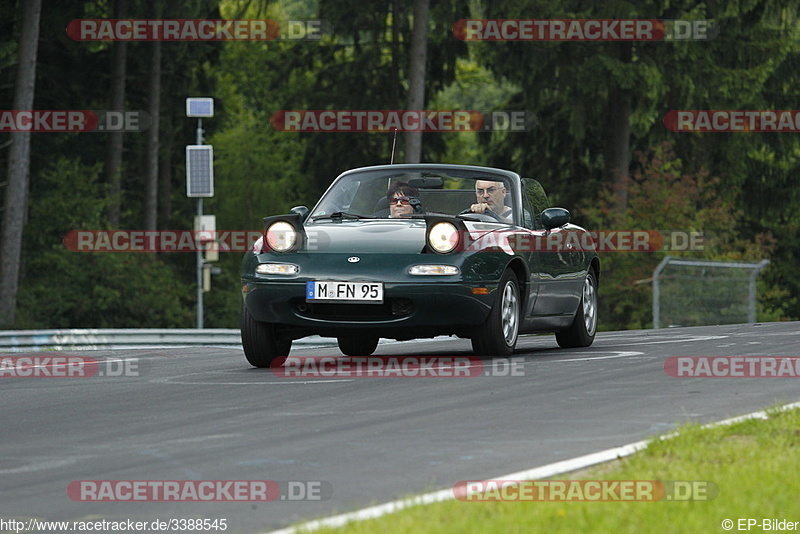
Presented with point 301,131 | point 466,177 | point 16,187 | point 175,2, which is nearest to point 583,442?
point 466,177

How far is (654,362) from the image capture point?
12.0 meters

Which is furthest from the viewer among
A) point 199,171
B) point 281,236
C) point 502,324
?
point 199,171

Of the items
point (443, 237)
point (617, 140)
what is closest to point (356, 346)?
point (443, 237)

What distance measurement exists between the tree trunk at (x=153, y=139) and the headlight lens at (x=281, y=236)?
3626 cm

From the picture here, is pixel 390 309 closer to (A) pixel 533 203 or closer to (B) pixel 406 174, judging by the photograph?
(B) pixel 406 174

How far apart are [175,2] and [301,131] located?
11989mm

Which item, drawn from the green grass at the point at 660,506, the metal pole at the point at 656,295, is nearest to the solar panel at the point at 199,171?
the metal pole at the point at 656,295

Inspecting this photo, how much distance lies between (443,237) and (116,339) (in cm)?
1063

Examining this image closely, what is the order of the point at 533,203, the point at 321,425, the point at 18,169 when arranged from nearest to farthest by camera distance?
the point at 321,425
the point at 533,203
the point at 18,169

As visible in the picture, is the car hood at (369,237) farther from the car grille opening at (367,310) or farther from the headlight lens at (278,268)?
the car grille opening at (367,310)

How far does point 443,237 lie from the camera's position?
1172cm

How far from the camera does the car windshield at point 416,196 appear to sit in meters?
12.9

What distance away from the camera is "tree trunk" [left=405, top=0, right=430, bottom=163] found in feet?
118

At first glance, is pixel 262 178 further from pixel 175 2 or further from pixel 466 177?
pixel 466 177
